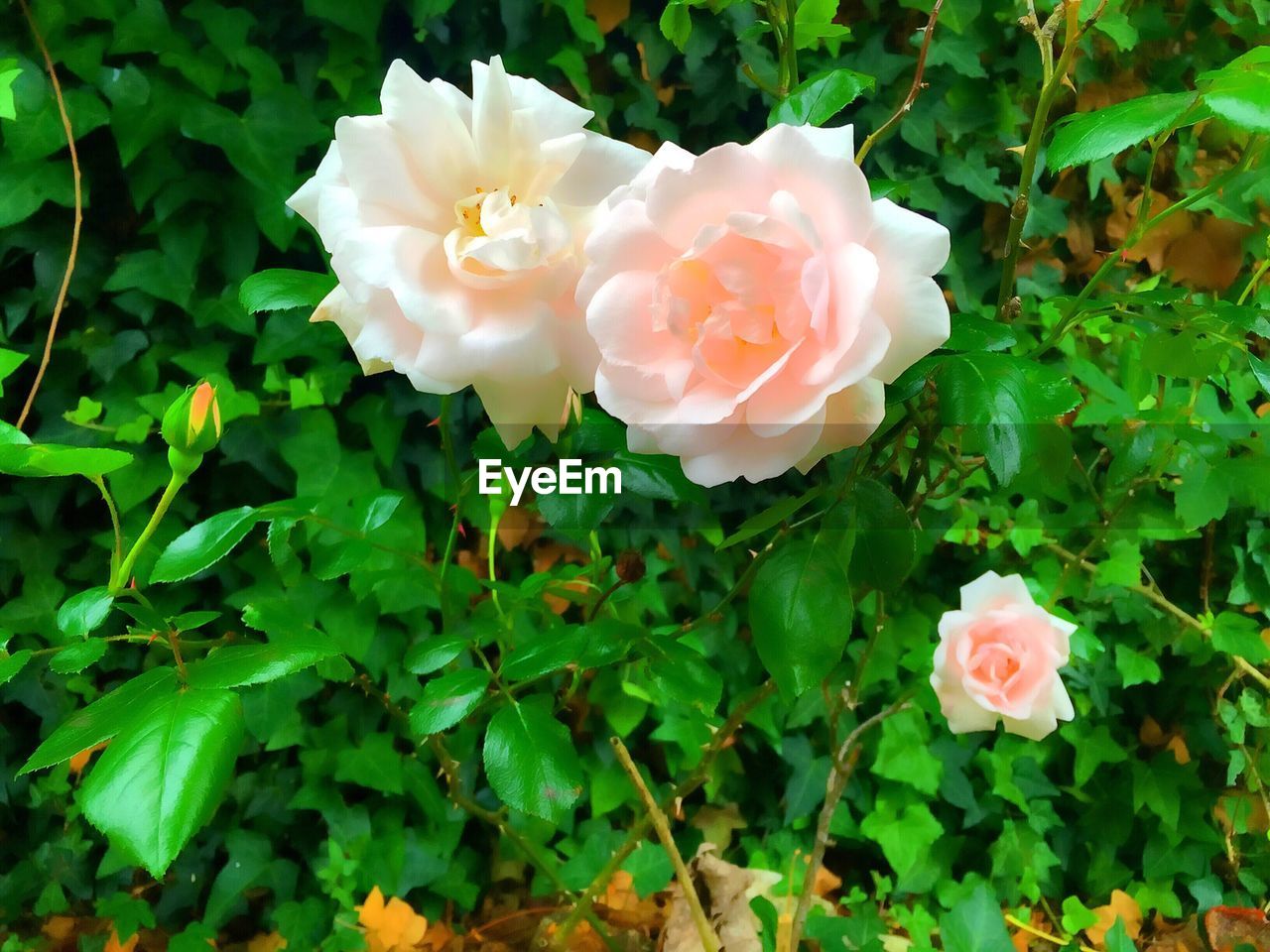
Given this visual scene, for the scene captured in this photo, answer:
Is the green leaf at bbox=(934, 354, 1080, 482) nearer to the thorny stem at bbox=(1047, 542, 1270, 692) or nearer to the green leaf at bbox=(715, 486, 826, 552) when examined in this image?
the green leaf at bbox=(715, 486, 826, 552)

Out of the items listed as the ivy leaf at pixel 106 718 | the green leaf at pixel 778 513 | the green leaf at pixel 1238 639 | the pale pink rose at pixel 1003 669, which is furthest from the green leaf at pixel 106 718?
the green leaf at pixel 1238 639

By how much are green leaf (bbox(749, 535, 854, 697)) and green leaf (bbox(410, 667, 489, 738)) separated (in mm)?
161

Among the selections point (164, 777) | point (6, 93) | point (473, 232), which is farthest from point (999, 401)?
point (6, 93)

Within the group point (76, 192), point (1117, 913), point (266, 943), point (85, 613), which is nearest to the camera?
point (85, 613)

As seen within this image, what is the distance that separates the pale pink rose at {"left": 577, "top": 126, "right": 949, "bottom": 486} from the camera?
0.26 meters

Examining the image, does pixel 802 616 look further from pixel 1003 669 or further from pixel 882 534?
pixel 1003 669

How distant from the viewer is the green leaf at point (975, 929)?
66 cm

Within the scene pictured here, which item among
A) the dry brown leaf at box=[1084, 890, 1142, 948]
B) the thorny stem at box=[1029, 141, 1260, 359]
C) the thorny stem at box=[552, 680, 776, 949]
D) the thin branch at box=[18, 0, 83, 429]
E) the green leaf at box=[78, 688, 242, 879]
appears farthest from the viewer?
the dry brown leaf at box=[1084, 890, 1142, 948]

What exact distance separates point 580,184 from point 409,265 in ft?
0.24

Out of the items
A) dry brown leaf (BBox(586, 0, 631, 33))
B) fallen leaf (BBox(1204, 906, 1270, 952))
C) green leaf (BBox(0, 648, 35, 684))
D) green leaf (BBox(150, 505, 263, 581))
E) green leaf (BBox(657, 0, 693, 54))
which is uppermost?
green leaf (BBox(657, 0, 693, 54))

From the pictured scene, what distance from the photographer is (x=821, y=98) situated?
0.37 metres

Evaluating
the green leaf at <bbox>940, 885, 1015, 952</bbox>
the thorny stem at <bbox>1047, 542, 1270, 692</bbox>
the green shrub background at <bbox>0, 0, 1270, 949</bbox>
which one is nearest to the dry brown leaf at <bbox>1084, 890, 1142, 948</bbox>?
the green shrub background at <bbox>0, 0, 1270, 949</bbox>

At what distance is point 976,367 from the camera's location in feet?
0.98

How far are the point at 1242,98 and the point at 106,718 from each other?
45 cm
